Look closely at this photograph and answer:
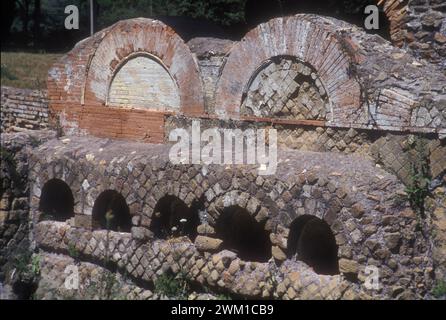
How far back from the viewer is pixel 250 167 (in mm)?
6609

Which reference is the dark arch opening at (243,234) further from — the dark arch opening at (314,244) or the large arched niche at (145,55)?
the large arched niche at (145,55)

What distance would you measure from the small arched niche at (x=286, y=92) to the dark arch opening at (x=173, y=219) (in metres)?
1.18

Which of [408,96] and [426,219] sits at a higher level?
[408,96]

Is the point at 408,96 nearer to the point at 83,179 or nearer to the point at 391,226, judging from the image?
the point at 391,226

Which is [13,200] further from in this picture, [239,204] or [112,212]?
[239,204]

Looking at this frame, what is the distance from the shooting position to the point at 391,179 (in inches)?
236

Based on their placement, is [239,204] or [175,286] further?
[175,286]

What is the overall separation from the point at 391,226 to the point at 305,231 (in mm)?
944

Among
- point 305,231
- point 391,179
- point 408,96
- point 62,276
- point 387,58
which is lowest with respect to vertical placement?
point 62,276

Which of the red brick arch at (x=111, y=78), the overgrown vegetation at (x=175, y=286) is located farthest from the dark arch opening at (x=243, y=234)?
the red brick arch at (x=111, y=78)

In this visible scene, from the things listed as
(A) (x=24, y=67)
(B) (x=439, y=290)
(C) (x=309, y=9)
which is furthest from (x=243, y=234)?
(A) (x=24, y=67)

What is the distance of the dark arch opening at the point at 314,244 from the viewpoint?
20.9 ft

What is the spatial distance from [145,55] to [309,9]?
4.48 m

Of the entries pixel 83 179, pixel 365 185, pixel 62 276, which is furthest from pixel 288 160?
pixel 62 276
